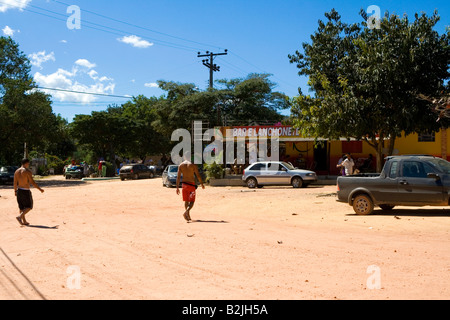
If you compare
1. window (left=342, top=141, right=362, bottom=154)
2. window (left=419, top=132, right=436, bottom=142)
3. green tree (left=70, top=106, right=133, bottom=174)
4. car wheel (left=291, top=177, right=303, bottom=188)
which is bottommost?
car wheel (left=291, top=177, right=303, bottom=188)

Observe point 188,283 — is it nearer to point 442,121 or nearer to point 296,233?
point 296,233

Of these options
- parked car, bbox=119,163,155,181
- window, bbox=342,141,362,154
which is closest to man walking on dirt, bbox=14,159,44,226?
window, bbox=342,141,362,154

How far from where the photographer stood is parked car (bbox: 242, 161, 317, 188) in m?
24.7

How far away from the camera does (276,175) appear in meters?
25.0

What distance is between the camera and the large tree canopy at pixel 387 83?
17.9 metres

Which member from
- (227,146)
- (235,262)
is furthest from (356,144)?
(235,262)

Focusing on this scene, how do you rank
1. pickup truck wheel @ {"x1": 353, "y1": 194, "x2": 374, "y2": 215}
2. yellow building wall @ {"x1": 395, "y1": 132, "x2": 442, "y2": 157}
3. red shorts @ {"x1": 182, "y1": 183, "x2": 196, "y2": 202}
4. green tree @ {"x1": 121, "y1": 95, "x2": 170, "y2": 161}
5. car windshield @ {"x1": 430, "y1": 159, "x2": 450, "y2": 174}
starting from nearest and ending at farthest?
red shorts @ {"x1": 182, "y1": 183, "x2": 196, "y2": 202} → car windshield @ {"x1": 430, "y1": 159, "x2": 450, "y2": 174} → pickup truck wheel @ {"x1": 353, "y1": 194, "x2": 374, "y2": 215} → yellow building wall @ {"x1": 395, "y1": 132, "x2": 442, "y2": 157} → green tree @ {"x1": 121, "y1": 95, "x2": 170, "y2": 161}

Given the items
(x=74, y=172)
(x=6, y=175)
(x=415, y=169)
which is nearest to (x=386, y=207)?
(x=415, y=169)

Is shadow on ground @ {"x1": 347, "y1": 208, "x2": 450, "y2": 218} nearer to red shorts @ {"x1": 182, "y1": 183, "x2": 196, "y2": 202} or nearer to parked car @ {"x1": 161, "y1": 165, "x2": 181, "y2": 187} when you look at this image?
red shorts @ {"x1": 182, "y1": 183, "x2": 196, "y2": 202}

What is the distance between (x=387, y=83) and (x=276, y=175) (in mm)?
8670

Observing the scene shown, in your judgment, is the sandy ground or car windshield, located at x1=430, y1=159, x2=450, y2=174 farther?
car windshield, located at x1=430, y1=159, x2=450, y2=174

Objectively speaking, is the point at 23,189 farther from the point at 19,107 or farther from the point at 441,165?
the point at 19,107

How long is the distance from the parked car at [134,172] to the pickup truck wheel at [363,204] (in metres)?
29.2

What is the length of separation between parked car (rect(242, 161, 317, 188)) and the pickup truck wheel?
11295 mm
